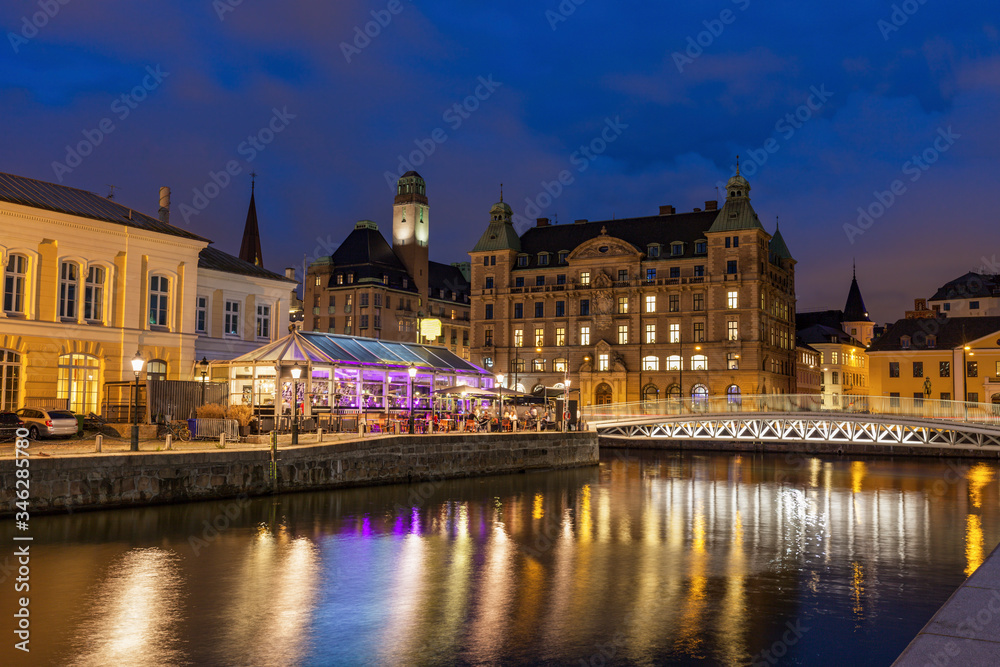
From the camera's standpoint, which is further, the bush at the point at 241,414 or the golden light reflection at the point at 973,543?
the bush at the point at 241,414

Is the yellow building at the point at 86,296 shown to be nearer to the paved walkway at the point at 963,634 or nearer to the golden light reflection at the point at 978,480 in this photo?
the golden light reflection at the point at 978,480

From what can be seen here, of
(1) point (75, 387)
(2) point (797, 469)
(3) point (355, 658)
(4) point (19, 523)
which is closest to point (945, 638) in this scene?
(3) point (355, 658)

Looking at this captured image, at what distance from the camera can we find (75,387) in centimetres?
4022

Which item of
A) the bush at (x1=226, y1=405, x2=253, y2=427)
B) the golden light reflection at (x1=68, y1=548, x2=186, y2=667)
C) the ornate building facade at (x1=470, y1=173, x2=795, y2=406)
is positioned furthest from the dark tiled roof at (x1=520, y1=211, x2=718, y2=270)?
the golden light reflection at (x1=68, y1=548, x2=186, y2=667)

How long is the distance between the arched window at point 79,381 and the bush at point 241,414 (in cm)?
755

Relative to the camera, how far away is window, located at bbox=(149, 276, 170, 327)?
144 ft

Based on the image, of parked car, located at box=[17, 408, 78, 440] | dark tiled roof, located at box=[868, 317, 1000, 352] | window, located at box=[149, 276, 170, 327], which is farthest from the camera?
dark tiled roof, located at box=[868, 317, 1000, 352]

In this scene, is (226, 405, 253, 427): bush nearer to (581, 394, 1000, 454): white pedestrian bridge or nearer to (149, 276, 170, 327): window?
(149, 276, 170, 327): window

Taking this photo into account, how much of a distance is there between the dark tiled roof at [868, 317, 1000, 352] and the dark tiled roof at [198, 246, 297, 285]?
6535 cm

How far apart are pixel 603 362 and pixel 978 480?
4834cm

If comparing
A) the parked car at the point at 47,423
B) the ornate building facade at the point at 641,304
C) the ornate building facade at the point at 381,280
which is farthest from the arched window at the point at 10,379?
the ornate building facade at the point at 381,280

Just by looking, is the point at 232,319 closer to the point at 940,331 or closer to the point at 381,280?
the point at 381,280

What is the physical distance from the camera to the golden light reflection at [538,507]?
99.9 ft

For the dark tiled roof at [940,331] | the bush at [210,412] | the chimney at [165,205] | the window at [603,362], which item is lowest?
the bush at [210,412]
